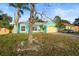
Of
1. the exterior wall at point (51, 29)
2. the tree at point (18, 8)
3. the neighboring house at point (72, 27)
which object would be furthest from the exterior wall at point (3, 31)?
the neighboring house at point (72, 27)

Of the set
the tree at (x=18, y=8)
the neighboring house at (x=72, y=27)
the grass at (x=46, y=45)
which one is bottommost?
the grass at (x=46, y=45)

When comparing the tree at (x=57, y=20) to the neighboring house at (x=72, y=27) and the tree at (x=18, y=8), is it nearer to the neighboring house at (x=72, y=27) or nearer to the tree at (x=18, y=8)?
the neighboring house at (x=72, y=27)

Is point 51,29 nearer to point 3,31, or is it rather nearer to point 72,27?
point 72,27

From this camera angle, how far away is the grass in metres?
4.78

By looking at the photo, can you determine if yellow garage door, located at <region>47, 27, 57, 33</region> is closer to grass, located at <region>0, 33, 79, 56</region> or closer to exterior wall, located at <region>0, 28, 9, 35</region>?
grass, located at <region>0, 33, 79, 56</region>

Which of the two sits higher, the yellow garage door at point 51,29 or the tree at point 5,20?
the tree at point 5,20

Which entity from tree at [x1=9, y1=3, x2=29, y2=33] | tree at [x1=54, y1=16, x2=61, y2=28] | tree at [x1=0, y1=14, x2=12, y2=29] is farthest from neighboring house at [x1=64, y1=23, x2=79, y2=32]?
tree at [x1=0, y1=14, x2=12, y2=29]

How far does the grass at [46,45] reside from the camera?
4777 mm

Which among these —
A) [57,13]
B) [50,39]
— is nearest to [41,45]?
[50,39]

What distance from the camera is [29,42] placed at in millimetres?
4820

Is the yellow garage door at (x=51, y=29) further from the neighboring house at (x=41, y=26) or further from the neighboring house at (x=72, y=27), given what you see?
the neighboring house at (x=72, y=27)

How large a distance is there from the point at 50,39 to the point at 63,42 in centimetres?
16

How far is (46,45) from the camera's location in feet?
15.7

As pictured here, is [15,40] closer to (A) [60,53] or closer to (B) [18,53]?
(B) [18,53]
